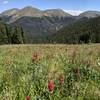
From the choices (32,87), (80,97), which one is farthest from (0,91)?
(80,97)

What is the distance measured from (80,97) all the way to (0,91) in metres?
1.45

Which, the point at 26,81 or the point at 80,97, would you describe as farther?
the point at 26,81

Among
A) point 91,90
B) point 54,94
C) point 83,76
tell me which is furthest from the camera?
point 83,76

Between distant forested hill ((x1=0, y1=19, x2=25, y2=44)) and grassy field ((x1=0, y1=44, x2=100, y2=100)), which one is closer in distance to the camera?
grassy field ((x1=0, y1=44, x2=100, y2=100))

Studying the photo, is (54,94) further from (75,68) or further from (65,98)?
(75,68)

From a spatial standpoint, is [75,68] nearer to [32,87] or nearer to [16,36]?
[32,87]

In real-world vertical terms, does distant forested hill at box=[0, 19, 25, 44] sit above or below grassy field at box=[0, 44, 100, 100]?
below

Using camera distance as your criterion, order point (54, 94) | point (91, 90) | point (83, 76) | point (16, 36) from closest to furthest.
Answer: point (54, 94) < point (91, 90) < point (83, 76) < point (16, 36)

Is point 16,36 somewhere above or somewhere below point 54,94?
below

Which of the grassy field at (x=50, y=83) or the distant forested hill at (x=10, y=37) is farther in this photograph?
the distant forested hill at (x=10, y=37)

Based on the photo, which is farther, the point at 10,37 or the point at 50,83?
the point at 10,37

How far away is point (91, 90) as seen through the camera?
5.80m

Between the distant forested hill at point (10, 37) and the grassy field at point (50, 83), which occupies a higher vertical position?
the grassy field at point (50, 83)

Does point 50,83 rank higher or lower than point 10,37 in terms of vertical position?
higher
